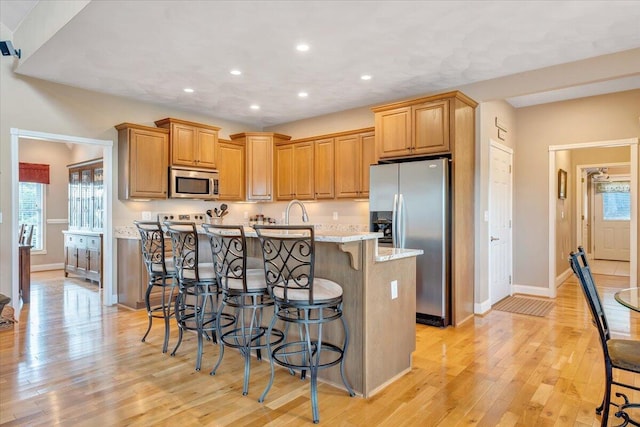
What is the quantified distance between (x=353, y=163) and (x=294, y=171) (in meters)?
1.11

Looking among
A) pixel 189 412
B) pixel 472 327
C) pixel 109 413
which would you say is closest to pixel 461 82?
pixel 472 327

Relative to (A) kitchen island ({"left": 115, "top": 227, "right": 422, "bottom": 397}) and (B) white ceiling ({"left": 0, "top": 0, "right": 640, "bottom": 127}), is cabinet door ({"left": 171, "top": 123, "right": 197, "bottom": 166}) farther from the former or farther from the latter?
(A) kitchen island ({"left": 115, "top": 227, "right": 422, "bottom": 397})

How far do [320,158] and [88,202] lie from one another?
14.6ft

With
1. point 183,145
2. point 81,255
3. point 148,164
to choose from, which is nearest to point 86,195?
point 81,255

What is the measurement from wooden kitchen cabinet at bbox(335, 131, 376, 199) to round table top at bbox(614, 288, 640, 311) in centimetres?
324

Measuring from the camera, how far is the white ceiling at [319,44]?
9.46 ft

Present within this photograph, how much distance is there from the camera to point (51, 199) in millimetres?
8203

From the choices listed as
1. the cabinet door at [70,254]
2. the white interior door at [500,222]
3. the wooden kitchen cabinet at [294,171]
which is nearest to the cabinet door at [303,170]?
the wooden kitchen cabinet at [294,171]

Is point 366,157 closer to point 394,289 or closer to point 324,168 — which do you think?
point 324,168

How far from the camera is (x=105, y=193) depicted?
505 centimetres

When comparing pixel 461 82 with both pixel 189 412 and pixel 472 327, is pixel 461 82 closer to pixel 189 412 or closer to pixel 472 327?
pixel 472 327

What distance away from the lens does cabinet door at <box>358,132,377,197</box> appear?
5.18 meters

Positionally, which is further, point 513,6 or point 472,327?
point 472,327

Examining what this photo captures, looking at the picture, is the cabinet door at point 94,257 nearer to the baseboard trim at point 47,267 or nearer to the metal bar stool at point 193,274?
the baseboard trim at point 47,267
